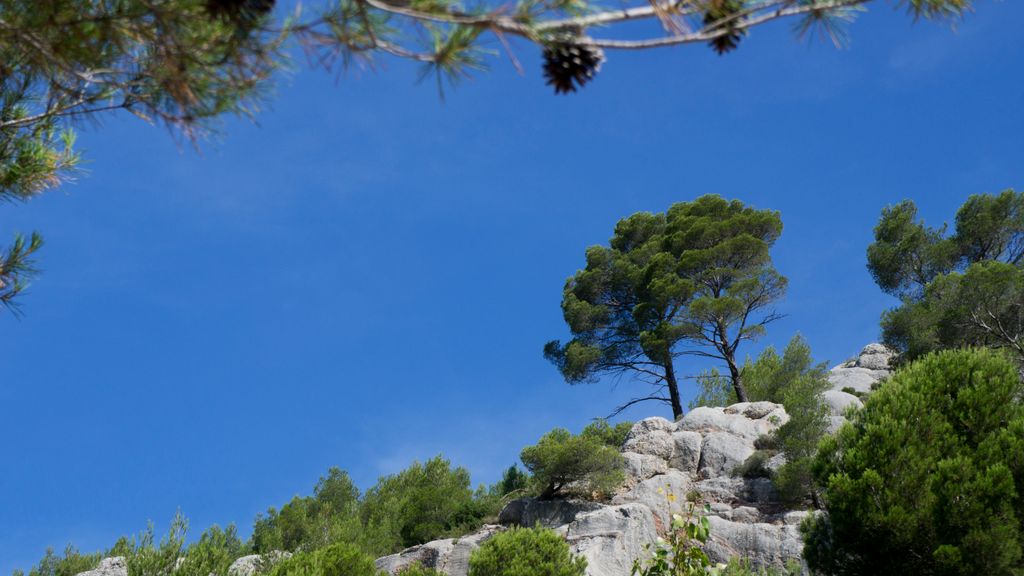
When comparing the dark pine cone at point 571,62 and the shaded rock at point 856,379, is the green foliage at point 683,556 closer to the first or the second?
the dark pine cone at point 571,62

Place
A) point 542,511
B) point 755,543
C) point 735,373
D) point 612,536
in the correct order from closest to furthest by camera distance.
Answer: point 612,536 → point 755,543 → point 542,511 → point 735,373

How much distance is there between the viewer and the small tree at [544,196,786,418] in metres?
23.3

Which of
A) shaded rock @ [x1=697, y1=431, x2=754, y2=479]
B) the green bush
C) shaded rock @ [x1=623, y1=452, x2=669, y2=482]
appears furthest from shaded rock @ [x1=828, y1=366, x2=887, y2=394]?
the green bush

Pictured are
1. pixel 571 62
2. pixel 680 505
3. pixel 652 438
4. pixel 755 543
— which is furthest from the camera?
pixel 652 438

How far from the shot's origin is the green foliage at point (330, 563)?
11.1 metres

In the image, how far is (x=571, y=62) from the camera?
3.14 metres

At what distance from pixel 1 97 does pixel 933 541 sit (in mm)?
10741

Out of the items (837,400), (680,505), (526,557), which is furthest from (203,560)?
(837,400)

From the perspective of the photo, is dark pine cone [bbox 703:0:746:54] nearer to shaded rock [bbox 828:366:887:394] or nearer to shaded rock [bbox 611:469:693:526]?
shaded rock [bbox 611:469:693:526]

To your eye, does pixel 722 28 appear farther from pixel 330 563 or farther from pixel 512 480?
pixel 512 480

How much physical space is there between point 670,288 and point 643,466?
7.21 m

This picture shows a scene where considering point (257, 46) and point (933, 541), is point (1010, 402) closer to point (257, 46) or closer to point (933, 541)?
point (933, 541)

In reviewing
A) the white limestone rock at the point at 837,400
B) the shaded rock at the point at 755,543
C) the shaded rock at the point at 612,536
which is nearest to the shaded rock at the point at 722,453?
the white limestone rock at the point at 837,400

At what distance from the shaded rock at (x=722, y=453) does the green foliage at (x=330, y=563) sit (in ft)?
30.8
